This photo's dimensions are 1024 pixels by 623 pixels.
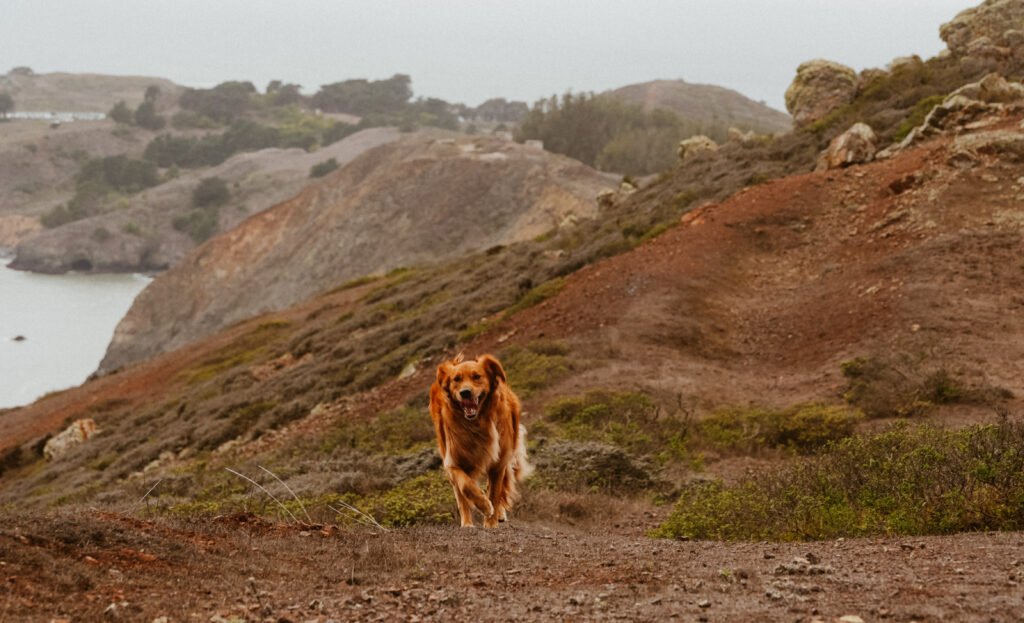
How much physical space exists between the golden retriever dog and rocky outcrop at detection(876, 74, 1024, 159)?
57.5 feet

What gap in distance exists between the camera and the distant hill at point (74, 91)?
15875 cm

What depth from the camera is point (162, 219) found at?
327ft

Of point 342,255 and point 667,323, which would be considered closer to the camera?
point 667,323

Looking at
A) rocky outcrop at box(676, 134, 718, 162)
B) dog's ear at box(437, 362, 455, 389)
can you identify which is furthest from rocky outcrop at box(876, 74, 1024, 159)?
dog's ear at box(437, 362, 455, 389)

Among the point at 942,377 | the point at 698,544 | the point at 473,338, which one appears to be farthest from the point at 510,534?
the point at 473,338

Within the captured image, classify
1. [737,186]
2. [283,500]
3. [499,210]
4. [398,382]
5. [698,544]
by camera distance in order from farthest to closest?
1. [499,210]
2. [737,186]
3. [398,382]
4. [283,500]
5. [698,544]

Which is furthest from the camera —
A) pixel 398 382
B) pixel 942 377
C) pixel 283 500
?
pixel 398 382

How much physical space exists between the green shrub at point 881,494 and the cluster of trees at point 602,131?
193ft

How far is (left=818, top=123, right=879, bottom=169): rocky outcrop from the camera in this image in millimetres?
22453

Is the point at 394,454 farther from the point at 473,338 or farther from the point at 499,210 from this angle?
the point at 499,210

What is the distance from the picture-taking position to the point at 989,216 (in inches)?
670

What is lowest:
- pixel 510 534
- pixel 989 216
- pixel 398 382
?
pixel 398 382

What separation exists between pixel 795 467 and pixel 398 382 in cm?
1031

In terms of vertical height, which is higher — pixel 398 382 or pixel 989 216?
pixel 989 216
